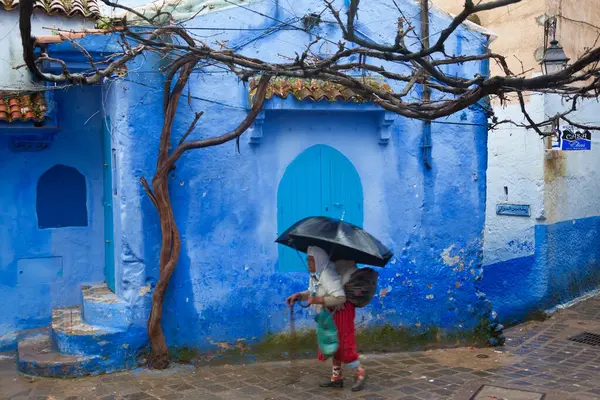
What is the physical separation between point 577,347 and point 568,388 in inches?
84.8

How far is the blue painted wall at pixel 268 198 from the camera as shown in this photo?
23.1ft

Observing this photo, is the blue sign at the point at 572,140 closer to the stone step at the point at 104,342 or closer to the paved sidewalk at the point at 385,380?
the paved sidewalk at the point at 385,380

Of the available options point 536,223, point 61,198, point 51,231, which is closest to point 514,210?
point 536,223

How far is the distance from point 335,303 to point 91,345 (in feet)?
9.09

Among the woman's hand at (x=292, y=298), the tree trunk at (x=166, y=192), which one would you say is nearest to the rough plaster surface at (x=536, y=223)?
the woman's hand at (x=292, y=298)

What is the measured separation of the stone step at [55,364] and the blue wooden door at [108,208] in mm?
1112

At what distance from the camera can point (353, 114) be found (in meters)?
7.88

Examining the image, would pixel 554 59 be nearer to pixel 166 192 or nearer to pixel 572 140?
pixel 572 140

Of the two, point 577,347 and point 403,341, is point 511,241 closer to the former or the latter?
point 577,347

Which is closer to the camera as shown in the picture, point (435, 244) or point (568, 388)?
point (568, 388)

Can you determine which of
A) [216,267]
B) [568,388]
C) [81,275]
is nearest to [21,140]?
[81,275]

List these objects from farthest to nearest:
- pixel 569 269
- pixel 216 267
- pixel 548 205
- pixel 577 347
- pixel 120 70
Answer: pixel 569 269 → pixel 548 205 → pixel 577 347 → pixel 216 267 → pixel 120 70

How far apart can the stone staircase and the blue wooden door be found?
66cm

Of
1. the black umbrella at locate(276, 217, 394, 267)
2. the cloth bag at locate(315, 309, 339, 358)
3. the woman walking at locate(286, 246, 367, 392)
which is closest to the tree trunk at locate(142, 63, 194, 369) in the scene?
the black umbrella at locate(276, 217, 394, 267)
